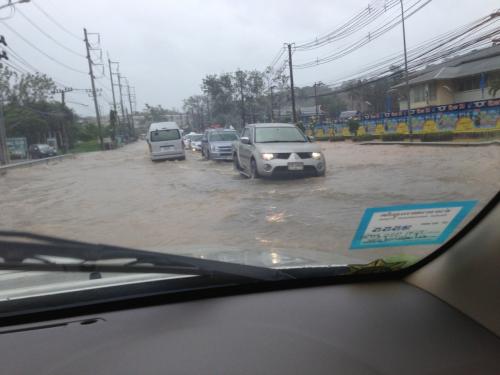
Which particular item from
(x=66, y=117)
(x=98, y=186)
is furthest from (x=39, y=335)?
(x=66, y=117)

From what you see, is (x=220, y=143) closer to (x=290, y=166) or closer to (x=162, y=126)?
(x=162, y=126)

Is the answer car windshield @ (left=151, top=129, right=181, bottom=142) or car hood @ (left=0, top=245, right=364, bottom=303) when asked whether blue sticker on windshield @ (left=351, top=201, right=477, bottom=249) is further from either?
car windshield @ (left=151, top=129, right=181, bottom=142)

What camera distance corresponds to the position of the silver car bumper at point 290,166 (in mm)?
10398

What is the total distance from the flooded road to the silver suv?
34 cm

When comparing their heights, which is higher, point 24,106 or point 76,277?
point 24,106

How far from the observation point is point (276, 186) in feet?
31.9

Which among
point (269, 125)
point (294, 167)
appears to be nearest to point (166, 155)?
point (269, 125)

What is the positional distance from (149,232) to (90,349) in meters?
4.20

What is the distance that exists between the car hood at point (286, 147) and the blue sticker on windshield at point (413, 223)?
7566mm

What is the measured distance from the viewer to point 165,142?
22312 mm

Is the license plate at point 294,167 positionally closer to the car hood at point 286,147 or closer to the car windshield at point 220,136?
the car hood at point 286,147

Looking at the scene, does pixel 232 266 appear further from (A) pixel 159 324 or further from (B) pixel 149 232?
(B) pixel 149 232

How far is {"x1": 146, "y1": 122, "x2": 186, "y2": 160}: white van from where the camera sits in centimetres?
2191

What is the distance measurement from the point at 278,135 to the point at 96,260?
9673 mm
